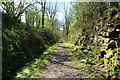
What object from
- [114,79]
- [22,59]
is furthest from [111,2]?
[22,59]

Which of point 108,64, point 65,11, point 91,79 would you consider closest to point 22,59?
point 91,79

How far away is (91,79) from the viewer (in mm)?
4625

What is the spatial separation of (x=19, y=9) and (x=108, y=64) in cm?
973

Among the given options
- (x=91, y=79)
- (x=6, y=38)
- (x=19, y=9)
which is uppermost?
(x=19, y=9)

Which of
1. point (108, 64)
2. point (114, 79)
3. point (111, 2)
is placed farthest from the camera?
point (111, 2)

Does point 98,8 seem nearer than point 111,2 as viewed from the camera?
No

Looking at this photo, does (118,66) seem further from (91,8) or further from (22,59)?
(91,8)

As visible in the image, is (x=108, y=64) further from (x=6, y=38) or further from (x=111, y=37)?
(x=6, y=38)

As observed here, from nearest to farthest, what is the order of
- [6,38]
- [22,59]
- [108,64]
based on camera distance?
[108,64]
[6,38]
[22,59]

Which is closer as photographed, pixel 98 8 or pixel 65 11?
pixel 98 8

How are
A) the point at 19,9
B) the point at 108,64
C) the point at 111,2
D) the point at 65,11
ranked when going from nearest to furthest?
1. the point at 108,64
2. the point at 111,2
3. the point at 19,9
4. the point at 65,11

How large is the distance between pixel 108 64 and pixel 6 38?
5.09 metres

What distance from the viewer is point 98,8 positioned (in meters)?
13.7

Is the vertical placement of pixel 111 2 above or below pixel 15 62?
above
